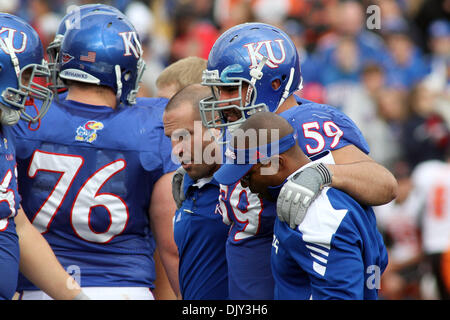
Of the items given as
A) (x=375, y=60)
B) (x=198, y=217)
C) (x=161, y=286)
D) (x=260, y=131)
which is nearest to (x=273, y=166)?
(x=260, y=131)

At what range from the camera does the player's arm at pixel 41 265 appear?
3.76 m

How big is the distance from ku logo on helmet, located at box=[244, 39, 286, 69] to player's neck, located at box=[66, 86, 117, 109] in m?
0.96

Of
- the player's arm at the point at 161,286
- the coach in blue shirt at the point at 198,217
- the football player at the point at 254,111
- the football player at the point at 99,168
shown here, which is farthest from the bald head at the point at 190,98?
the player's arm at the point at 161,286

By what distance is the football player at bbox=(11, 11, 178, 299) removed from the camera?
4062 millimetres

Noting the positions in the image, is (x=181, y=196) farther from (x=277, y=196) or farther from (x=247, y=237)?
(x=277, y=196)

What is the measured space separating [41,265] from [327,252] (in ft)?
5.12

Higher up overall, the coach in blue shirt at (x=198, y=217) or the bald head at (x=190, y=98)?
the bald head at (x=190, y=98)

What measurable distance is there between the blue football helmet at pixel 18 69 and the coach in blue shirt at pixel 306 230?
3.86 ft

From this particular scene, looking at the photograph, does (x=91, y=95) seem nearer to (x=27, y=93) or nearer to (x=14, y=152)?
(x=27, y=93)

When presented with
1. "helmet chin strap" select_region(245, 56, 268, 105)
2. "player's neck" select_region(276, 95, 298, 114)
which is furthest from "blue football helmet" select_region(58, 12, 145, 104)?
"player's neck" select_region(276, 95, 298, 114)

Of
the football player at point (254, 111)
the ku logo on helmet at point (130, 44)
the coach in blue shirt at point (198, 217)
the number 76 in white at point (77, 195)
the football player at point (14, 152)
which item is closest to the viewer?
the football player at point (254, 111)

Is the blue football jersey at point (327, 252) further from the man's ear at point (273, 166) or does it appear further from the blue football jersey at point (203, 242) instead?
the blue football jersey at point (203, 242)

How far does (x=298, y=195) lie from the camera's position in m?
2.98

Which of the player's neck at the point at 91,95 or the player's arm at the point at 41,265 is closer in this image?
the player's arm at the point at 41,265
